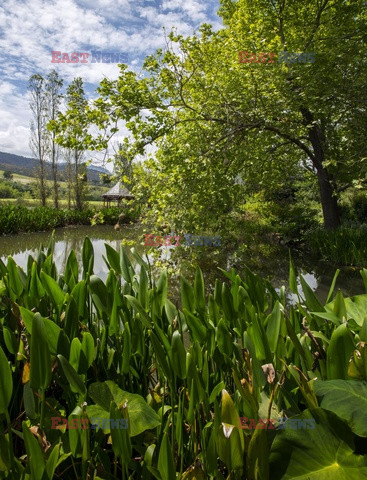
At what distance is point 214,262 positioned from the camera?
8242mm

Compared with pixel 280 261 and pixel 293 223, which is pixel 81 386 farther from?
pixel 293 223

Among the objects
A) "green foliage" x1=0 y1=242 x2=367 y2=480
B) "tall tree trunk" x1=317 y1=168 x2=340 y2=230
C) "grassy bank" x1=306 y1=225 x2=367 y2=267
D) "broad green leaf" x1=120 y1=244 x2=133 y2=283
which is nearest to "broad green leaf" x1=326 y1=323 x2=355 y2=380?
"green foliage" x1=0 y1=242 x2=367 y2=480

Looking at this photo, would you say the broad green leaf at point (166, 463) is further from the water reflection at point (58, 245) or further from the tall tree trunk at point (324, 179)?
the tall tree trunk at point (324, 179)

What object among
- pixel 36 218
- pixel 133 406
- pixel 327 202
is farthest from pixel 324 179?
pixel 36 218

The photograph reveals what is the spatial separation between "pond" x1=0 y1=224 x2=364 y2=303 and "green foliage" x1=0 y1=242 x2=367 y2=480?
2.66 meters

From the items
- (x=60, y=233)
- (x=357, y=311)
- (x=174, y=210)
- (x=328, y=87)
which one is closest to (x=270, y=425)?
(x=357, y=311)

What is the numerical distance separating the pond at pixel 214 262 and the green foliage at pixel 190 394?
2663 mm

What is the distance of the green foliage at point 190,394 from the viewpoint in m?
0.67

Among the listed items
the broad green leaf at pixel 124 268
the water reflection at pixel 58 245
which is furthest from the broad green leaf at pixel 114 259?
the water reflection at pixel 58 245

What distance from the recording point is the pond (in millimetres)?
6316

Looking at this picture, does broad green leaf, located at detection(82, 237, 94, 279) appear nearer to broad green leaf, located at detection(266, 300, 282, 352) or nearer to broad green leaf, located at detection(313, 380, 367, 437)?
broad green leaf, located at detection(266, 300, 282, 352)

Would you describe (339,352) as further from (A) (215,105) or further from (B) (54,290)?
(A) (215,105)

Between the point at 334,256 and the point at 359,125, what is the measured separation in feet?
12.1

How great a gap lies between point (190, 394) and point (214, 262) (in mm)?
7484
